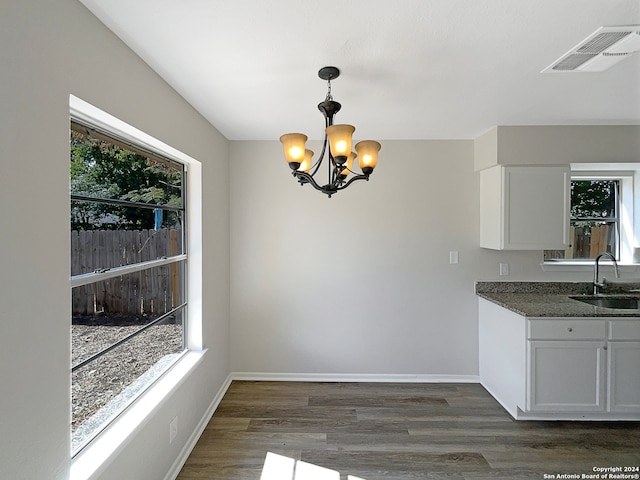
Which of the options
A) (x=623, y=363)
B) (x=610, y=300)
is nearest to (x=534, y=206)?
(x=610, y=300)

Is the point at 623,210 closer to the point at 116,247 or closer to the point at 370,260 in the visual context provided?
the point at 370,260

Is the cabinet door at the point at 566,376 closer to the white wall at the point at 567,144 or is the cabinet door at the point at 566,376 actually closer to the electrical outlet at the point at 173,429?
the white wall at the point at 567,144

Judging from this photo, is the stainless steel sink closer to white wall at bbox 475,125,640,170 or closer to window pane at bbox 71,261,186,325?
white wall at bbox 475,125,640,170

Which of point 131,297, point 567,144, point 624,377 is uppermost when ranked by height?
point 567,144

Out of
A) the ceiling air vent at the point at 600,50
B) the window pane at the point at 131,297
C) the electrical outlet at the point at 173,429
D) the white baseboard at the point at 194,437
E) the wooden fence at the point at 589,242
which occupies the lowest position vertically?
the white baseboard at the point at 194,437

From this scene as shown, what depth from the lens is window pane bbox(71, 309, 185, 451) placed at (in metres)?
1.45

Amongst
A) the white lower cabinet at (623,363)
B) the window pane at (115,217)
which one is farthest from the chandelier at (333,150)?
the white lower cabinet at (623,363)

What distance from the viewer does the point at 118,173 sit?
5.74 feet

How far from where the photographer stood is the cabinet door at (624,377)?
2.47 metres

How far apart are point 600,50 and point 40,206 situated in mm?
2553

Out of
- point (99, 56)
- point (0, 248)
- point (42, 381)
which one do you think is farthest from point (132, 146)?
point (42, 381)

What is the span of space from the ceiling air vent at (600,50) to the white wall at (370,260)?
58.3 inches

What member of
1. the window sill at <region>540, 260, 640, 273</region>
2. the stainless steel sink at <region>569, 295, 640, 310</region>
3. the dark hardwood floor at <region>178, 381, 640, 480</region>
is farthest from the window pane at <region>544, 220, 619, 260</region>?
the dark hardwood floor at <region>178, 381, 640, 480</region>

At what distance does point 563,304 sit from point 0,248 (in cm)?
349
